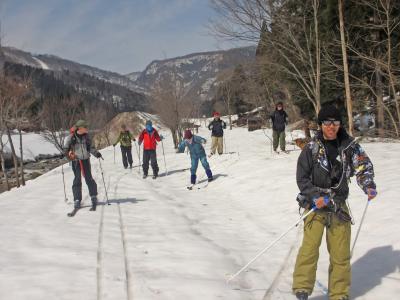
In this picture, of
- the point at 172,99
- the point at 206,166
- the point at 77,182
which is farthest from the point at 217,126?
the point at 172,99

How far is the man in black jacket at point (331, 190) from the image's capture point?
4.35 meters

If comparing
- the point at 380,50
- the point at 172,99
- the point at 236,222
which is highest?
the point at 380,50

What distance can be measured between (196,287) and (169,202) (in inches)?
231

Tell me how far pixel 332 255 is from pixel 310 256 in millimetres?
240

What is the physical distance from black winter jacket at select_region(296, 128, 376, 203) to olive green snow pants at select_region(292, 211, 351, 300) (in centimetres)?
25

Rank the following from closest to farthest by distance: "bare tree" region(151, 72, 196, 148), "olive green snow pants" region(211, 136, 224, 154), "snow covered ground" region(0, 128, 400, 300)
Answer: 1. "snow covered ground" region(0, 128, 400, 300)
2. "olive green snow pants" region(211, 136, 224, 154)
3. "bare tree" region(151, 72, 196, 148)

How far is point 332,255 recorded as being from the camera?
4.44m

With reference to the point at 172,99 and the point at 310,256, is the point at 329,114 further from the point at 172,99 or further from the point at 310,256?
the point at 172,99

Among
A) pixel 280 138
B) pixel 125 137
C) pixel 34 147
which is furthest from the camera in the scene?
pixel 34 147

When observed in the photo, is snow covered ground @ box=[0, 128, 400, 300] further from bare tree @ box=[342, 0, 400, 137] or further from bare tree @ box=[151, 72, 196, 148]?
bare tree @ box=[151, 72, 196, 148]

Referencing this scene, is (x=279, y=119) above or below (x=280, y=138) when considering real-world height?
above

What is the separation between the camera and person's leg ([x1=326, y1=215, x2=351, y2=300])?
4.34m

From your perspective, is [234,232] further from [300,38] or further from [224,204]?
[300,38]

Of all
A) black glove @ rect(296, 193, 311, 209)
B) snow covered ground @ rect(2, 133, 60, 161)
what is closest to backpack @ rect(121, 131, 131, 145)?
black glove @ rect(296, 193, 311, 209)
